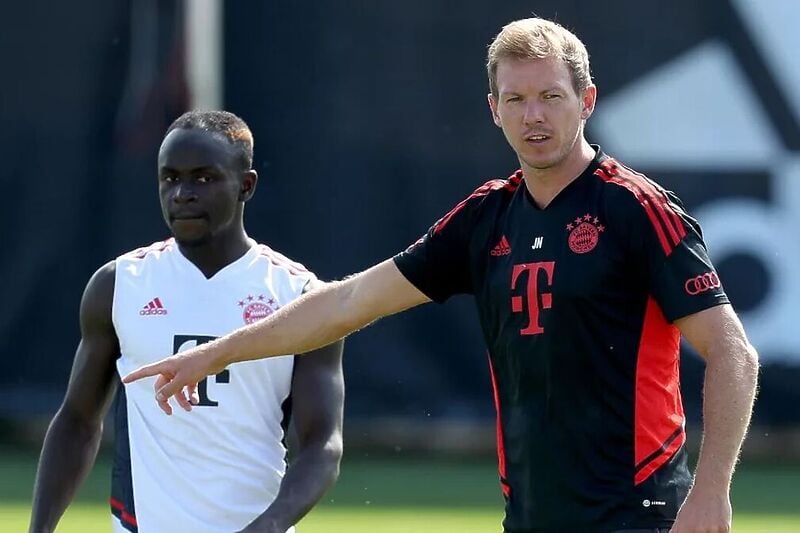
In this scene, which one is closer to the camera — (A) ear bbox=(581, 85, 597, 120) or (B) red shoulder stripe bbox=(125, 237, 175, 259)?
(A) ear bbox=(581, 85, 597, 120)

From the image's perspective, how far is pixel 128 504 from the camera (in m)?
5.16

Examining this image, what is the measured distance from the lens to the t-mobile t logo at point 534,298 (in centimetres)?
418

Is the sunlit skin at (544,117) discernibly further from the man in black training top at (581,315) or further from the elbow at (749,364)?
the elbow at (749,364)

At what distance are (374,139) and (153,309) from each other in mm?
6315

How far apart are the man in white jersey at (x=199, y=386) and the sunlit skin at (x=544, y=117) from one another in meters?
1.25

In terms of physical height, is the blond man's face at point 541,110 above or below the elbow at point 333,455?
above

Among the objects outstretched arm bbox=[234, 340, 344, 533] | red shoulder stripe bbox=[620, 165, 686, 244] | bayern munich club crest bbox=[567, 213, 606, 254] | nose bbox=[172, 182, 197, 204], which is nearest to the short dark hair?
nose bbox=[172, 182, 197, 204]

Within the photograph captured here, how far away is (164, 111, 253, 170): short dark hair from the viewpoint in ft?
17.7

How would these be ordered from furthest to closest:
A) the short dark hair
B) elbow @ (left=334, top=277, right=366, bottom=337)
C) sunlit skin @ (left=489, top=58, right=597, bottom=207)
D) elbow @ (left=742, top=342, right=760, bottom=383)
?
the short dark hair, elbow @ (left=334, top=277, right=366, bottom=337), sunlit skin @ (left=489, top=58, right=597, bottom=207), elbow @ (left=742, top=342, right=760, bottom=383)

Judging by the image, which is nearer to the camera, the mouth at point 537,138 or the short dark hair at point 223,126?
the mouth at point 537,138

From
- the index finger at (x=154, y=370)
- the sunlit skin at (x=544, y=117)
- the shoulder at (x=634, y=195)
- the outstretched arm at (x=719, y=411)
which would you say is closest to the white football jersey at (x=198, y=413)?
the index finger at (x=154, y=370)

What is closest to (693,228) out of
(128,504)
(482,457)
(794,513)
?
(128,504)

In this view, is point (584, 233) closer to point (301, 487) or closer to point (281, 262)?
point (301, 487)

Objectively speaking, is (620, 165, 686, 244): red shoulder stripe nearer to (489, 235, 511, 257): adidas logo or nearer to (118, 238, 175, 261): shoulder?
(489, 235, 511, 257): adidas logo
